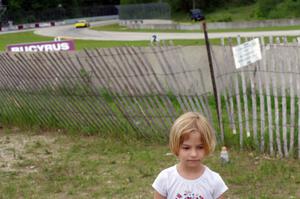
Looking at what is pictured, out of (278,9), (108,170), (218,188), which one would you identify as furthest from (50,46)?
(278,9)

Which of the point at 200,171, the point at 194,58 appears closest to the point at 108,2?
the point at 194,58

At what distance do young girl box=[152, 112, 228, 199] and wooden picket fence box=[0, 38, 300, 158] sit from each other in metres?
3.53

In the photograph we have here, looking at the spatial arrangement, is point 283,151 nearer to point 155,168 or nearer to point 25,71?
point 155,168

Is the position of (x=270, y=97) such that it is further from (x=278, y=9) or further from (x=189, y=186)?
(x=278, y=9)

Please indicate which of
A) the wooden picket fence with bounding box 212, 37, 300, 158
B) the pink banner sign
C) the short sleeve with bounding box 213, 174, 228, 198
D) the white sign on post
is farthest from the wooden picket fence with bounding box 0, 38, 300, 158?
the short sleeve with bounding box 213, 174, 228, 198

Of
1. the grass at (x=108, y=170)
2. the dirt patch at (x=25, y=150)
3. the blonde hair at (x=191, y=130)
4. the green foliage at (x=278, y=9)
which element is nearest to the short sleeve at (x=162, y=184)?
the blonde hair at (x=191, y=130)

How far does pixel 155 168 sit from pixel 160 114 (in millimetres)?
1112

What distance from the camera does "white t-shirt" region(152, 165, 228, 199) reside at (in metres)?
2.88

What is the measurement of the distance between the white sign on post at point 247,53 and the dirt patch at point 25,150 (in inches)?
107

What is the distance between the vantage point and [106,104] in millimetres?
7695

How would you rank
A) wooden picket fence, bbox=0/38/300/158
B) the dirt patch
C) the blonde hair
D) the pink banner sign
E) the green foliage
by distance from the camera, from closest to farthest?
the blonde hair, wooden picket fence, bbox=0/38/300/158, the dirt patch, the pink banner sign, the green foliage

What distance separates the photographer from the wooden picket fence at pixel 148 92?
6.41 meters

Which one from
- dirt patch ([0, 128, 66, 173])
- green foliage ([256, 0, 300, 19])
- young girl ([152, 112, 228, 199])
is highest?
young girl ([152, 112, 228, 199])

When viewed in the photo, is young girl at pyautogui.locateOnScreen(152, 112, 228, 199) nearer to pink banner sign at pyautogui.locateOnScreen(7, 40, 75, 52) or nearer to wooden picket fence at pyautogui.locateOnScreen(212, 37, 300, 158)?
wooden picket fence at pyautogui.locateOnScreen(212, 37, 300, 158)
